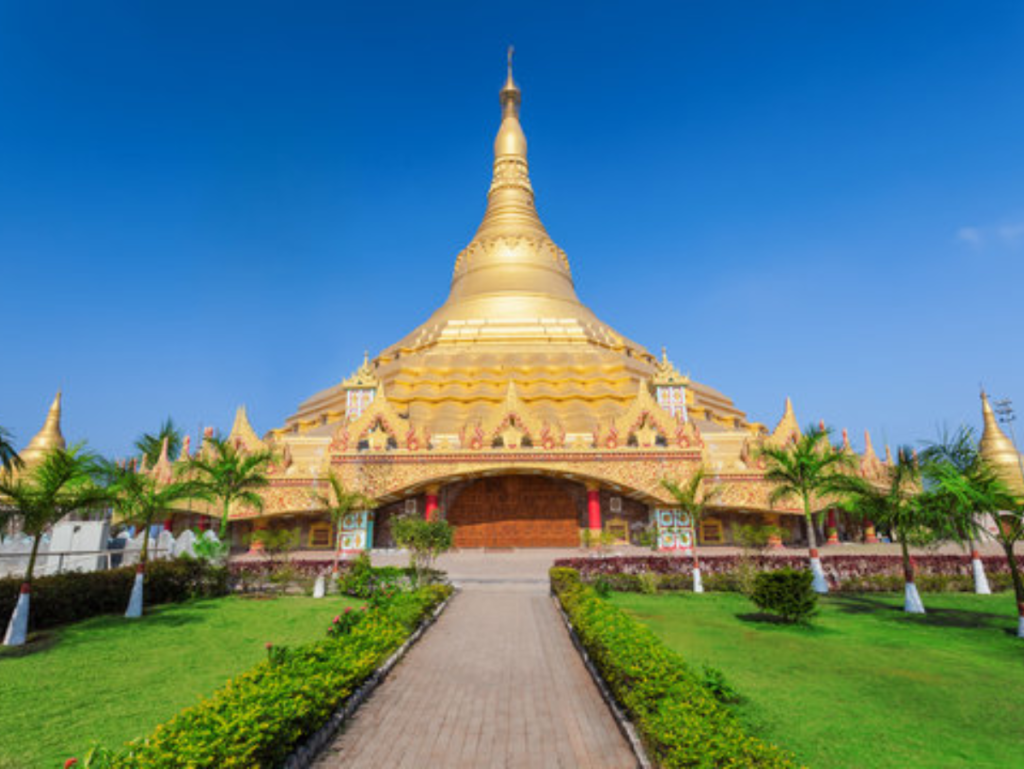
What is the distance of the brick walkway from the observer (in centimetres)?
585

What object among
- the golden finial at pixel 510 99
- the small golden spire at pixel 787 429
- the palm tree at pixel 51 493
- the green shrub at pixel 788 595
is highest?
the golden finial at pixel 510 99

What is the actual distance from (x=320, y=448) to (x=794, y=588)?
22.7m

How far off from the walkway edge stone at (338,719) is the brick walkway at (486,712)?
0.11 m

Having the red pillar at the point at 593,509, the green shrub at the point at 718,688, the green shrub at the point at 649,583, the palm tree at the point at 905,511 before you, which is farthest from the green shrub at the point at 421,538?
the palm tree at the point at 905,511

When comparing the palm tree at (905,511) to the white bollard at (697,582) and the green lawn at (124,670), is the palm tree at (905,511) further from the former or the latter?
the green lawn at (124,670)

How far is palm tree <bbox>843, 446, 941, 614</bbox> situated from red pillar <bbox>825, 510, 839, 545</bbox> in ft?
50.9

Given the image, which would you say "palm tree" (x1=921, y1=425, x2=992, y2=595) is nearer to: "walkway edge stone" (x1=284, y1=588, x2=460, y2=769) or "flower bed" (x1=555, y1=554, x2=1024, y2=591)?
"flower bed" (x1=555, y1=554, x2=1024, y2=591)

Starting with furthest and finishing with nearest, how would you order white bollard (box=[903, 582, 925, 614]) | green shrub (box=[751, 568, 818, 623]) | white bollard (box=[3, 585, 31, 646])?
white bollard (box=[903, 582, 925, 614]) < green shrub (box=[751, 568, 818, 623]) < white bollard (box=[3, 585, 31, 646])

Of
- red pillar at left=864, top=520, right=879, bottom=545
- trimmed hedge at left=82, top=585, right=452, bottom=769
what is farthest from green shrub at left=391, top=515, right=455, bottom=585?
red pillar at left=864, top=520, right=879, bottom=545

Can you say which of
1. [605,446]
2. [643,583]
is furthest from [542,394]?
[643,583]

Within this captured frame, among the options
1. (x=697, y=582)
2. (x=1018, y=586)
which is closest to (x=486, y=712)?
(x=1018, y=586)

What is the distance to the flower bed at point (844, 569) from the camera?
57.5 ft

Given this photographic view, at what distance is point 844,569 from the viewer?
1883 centimetres

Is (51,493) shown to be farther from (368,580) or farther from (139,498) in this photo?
(368,580)
